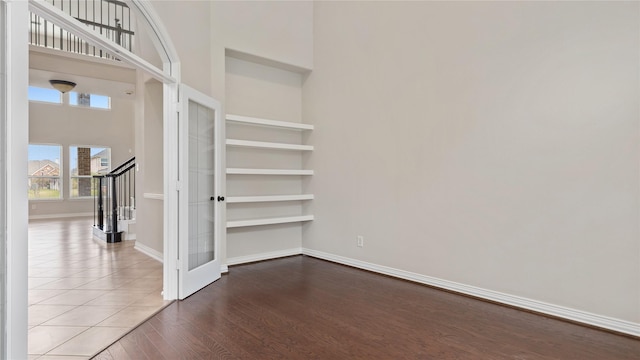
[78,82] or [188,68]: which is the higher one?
[78,82]

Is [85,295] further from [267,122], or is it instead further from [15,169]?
[267,122]

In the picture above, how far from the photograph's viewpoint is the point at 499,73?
343 centimetres

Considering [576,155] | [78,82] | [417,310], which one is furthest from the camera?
[78,82]

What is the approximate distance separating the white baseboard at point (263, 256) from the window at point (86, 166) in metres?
8.41

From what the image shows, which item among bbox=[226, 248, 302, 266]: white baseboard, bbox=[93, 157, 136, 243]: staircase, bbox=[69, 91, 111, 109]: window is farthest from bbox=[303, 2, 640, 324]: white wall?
bbox=[69, 91, 111, 109]: window

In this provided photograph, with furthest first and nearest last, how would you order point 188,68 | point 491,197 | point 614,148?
1. point 188,68
2. point 491,197
3. point 614,148

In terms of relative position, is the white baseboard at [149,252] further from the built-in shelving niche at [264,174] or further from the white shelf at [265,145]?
the white shelf at [265,145]

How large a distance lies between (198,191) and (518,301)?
3486 millimetres

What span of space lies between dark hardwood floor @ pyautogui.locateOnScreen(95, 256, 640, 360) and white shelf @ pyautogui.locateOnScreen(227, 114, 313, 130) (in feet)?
7.06

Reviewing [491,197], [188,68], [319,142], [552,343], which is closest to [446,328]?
[552,343]

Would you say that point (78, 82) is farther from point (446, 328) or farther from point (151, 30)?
point (446, 328)

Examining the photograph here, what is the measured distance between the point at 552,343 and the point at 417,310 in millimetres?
1046

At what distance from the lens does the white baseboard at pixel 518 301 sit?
277 cm

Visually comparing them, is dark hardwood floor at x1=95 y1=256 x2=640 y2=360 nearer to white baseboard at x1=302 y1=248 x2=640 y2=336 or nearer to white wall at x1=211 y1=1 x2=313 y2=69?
white baseboard at x1=302 y1=248 x2=640 y2=336
